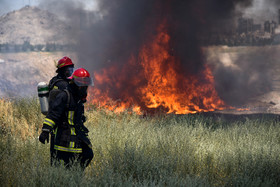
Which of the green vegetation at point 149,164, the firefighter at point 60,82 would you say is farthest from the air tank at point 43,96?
the green vegetation at point 149,164

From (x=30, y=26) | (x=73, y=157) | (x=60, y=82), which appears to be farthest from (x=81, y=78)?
(x=30, y=26)

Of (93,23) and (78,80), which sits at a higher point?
(93,23)

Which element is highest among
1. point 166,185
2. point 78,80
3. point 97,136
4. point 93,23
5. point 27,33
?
point 27,33

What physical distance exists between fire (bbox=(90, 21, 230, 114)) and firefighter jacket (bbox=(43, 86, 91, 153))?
8821mm

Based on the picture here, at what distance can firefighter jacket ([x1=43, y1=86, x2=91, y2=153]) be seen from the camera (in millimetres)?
4004

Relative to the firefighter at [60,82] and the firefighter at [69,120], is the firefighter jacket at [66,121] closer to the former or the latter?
the firefighter at [69,120]

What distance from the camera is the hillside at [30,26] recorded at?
51688 millimetres

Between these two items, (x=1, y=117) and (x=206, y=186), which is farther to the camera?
(x=1, y=117)

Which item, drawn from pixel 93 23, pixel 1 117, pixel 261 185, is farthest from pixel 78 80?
pixel 93 23

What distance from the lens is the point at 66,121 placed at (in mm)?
4141

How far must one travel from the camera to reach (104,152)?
220 inches

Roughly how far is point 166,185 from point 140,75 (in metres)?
10.4

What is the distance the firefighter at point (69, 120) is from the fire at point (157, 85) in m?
8.80

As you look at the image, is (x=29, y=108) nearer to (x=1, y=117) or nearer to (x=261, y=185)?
(x=1, y=117)
